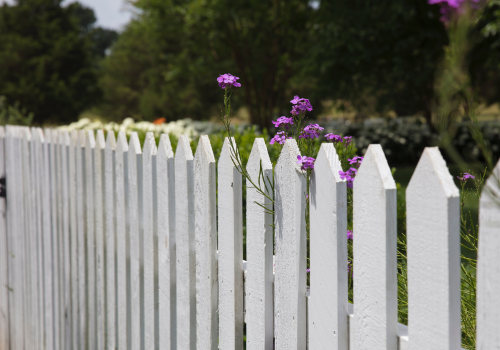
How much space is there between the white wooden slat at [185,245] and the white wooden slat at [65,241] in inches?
49.2

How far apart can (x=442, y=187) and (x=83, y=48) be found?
1604 inches

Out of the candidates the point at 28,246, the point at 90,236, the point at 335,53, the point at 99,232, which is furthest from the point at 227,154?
the point at 335,53

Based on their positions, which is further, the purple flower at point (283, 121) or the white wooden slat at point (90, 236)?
the white wooden slat at point (90, 236)

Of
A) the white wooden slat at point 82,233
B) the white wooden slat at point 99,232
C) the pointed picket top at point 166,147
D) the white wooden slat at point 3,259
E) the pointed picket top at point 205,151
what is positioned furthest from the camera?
the white wooden slat at point 3,259

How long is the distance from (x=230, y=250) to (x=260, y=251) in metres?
0.16

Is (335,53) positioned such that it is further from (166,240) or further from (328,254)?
(328,254)

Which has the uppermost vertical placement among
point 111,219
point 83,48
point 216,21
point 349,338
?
point 83,48

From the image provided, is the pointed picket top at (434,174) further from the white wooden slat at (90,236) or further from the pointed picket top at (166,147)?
the white wooden slat at (90,236)

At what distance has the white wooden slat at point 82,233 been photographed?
2871 mm

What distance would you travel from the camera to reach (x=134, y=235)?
2385 mm

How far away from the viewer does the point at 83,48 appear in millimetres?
38875

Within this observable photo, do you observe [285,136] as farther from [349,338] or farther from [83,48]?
[83,48]

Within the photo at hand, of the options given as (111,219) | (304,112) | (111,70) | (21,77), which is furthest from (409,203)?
(111,70)

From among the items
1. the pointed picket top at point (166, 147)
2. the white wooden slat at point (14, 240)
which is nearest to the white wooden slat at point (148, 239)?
the pointed picket top at point (166, 147)
